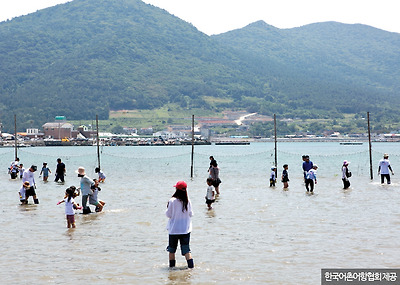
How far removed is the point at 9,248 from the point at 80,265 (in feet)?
9.34

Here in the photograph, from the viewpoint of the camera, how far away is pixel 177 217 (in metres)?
12.9

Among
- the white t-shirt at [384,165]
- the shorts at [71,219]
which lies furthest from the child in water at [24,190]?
the white t-shirt at [384,165]

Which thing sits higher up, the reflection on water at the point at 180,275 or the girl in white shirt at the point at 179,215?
the girl in white shirt at the point at 179,215

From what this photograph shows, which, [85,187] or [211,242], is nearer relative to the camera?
[211,242]

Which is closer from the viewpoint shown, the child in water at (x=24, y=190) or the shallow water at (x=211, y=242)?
the shallow water at (x=211, y=242)

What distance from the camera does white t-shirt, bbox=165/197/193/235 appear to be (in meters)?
12.8

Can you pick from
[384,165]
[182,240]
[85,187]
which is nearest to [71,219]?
[85,187]

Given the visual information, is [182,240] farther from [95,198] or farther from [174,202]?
[95,198]

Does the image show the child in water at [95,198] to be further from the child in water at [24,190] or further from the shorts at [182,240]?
the shorts at [182,240]

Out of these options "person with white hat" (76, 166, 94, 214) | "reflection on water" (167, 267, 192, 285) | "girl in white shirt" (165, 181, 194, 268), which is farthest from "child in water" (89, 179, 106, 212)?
"girl in white shirt" (165, 181, 194, 268)

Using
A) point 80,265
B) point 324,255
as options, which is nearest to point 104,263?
point 80,265

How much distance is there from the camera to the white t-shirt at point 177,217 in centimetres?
1283

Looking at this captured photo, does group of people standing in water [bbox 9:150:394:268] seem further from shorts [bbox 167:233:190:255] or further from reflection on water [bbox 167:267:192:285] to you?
reflection on water [bbox 167:267:192:285]

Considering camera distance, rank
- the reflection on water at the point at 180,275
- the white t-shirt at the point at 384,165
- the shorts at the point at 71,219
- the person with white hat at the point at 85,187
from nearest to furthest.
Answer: the reflection on water at the point at 180,275
the shorts at the point at 71,219
the person with white hat at the point at 85,187
the white t-shirt at the point at 384,165
